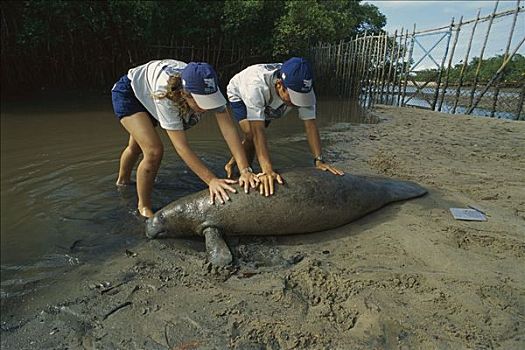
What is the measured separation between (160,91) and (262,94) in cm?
91

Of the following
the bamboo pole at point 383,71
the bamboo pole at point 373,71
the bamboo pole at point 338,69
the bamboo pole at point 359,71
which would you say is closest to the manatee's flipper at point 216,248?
the bamboo pole at point 373,71

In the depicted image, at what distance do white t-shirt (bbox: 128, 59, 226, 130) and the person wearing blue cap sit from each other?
0.44 metres

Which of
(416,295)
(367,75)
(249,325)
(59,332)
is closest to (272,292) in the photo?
(249,325)

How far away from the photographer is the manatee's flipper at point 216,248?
116 inches

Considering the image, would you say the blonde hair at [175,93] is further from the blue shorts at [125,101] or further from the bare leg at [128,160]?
the bare leg at [128,160]

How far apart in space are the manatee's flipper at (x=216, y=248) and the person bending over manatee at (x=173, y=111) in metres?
0.32

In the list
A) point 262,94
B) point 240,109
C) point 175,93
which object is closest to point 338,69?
point 240,109

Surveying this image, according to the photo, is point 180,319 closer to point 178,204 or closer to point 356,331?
point 356,331

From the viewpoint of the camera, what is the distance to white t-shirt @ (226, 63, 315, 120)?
3523mm

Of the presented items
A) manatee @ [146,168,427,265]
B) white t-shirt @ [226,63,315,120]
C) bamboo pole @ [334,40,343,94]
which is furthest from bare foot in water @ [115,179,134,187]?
bamboo pole @ [334,40,343,94]

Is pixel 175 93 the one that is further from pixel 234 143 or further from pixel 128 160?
pixel 128 160

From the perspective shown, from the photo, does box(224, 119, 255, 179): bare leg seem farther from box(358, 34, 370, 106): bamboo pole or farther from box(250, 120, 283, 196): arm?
box(358, 34, 370, 106): bamboo pole

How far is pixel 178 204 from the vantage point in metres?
3.56

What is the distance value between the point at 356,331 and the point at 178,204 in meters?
2.00
